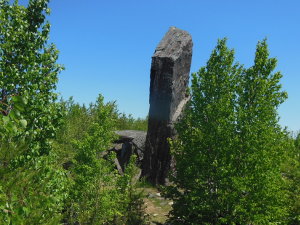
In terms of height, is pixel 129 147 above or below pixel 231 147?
below

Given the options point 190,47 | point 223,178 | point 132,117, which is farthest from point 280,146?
point 132,117

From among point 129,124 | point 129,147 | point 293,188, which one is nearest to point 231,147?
point 293,188

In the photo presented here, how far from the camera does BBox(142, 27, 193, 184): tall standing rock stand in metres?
25.2

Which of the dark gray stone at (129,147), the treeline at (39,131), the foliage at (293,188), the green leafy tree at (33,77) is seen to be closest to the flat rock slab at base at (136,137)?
the dark gray stone at (129,147)

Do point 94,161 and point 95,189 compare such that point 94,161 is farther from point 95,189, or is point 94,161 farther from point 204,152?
point 204,152

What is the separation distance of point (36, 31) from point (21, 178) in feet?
22.2

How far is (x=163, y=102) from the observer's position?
25391mm

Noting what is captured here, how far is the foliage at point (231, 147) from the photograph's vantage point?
44.8 feet

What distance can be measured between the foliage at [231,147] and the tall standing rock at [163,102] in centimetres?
927

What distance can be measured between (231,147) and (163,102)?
11735 millimetres

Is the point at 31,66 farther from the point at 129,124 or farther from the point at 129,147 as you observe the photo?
the point at 129,124

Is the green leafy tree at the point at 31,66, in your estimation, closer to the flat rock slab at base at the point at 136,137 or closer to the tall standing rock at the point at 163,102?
the tall standing rock at the point at 163,102

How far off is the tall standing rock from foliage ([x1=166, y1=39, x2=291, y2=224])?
30.4ft

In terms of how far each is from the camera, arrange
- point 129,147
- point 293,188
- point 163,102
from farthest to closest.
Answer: point 129,147 < point 163,102 < point 293,188
